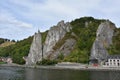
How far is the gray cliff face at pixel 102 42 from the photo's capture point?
467ft

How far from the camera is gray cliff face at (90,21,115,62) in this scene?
142 m

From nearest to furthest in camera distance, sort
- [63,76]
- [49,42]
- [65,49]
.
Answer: [63,76] → [65,49] → [49,42]

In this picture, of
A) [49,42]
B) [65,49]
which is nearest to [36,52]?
[49,42]

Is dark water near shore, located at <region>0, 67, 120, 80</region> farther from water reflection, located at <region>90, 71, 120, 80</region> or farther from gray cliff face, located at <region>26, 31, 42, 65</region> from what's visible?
gray cliff face, located at <region>26, 31, 42, 65</region>

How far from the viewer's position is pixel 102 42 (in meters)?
150

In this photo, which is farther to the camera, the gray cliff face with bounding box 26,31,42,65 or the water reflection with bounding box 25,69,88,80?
the gray cliff face with bounding box 26,31,42,65

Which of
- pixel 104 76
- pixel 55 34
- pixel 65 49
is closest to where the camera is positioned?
pixel 104 76

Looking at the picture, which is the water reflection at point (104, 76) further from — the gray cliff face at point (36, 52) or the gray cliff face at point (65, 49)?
the gray cliff face at point (36, 52)

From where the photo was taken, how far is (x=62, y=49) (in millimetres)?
165125

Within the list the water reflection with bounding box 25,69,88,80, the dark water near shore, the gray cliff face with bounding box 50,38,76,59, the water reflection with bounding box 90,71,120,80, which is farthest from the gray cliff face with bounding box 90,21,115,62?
the water reflection with bounding box 90,71,120,80

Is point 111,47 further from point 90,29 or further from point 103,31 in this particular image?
point 90,29

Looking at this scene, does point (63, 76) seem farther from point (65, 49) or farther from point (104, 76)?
point (65, 49)

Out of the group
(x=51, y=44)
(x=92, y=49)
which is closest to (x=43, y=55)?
(x=51, y=44)

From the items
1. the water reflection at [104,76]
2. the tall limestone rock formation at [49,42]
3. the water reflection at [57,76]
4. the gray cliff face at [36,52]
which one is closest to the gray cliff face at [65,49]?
the tall limestone rock formation at [49,42]
